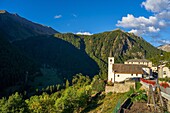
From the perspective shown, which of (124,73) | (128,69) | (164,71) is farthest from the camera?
(164,71)

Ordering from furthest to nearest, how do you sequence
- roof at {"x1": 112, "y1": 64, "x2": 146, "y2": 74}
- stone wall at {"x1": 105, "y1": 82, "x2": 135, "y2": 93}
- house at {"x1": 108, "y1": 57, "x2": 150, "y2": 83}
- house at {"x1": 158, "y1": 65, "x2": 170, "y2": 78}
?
house at {"x1": 158, "y1": 65, "x2": 170, "y2": 78} → roof at {"x1": 112, "y1": 64, "x2": 146, "y2": 74} → house at {"x1": 108, "y1": 57, "x2": 150, "y2": 83} → stone wall at {"x1": 105, "y1": 82, "x2": 135, "y2": 93}

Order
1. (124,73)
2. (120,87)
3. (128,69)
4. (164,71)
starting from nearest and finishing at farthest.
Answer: (120,87), (124,73), (128,69), (164,71)

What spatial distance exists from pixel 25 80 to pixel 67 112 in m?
121

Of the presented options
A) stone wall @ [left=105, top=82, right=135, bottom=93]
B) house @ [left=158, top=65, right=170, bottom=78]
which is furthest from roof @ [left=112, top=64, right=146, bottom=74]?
house @ [left=158, top=65, right=170, bottom=78]

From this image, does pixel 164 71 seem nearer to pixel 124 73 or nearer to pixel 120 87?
pixel 124 73

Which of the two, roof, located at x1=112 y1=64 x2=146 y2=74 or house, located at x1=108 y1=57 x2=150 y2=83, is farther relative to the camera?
roof, located at x1=112 y1=64 x2=146 y2=74

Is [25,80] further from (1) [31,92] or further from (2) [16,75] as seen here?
(1) [31,92]

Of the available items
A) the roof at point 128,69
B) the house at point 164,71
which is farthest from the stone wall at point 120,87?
the house at point 164,71

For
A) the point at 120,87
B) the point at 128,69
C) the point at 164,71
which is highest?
the point at 128,69

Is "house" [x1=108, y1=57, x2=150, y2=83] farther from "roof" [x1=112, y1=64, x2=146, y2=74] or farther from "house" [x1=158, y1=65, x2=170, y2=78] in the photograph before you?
"house" [x1=158, y1=65, x2=170, y2=78]

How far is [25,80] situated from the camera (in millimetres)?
171375

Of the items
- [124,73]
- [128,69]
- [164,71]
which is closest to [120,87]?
[124,73]

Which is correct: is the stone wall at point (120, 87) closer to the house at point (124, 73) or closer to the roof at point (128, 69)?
the house at point (124, 73)

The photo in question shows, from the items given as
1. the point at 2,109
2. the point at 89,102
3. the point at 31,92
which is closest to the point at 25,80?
the point at 31,92
